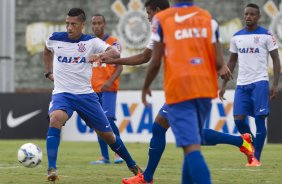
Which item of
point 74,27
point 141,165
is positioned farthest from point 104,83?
point 74,27

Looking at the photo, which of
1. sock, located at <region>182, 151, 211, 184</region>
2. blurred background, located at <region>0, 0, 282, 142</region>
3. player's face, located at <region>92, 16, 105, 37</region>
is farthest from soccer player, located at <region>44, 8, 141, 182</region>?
blurred background, located at <region>0, 0, 282, 142</region>

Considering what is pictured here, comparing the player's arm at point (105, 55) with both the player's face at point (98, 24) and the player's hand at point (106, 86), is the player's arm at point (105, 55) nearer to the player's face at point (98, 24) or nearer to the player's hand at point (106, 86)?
the player's hand at point (106, 86)

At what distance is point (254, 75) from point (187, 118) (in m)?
6.08

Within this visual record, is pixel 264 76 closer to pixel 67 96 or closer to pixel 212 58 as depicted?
pixel 67 96

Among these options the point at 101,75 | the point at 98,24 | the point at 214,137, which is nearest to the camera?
the point at 214,137

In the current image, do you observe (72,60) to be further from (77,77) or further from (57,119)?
(57,119)

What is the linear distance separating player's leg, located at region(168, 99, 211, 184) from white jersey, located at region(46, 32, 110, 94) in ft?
11.4

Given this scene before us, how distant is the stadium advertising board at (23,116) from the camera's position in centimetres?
2234

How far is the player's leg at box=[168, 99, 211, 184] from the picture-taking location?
→ 25.2 ft

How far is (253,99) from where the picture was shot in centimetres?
1364

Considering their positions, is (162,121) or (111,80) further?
(111,80)

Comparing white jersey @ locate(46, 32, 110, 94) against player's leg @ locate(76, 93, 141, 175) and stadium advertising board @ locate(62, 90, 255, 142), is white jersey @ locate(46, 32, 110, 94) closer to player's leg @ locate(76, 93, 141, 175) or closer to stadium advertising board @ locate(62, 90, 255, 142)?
player's leg @ locate(76, 93, 141, 175)

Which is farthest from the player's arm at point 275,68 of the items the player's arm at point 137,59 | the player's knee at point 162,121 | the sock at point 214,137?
the player's arm at point 137,59

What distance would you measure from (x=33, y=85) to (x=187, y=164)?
102ft
